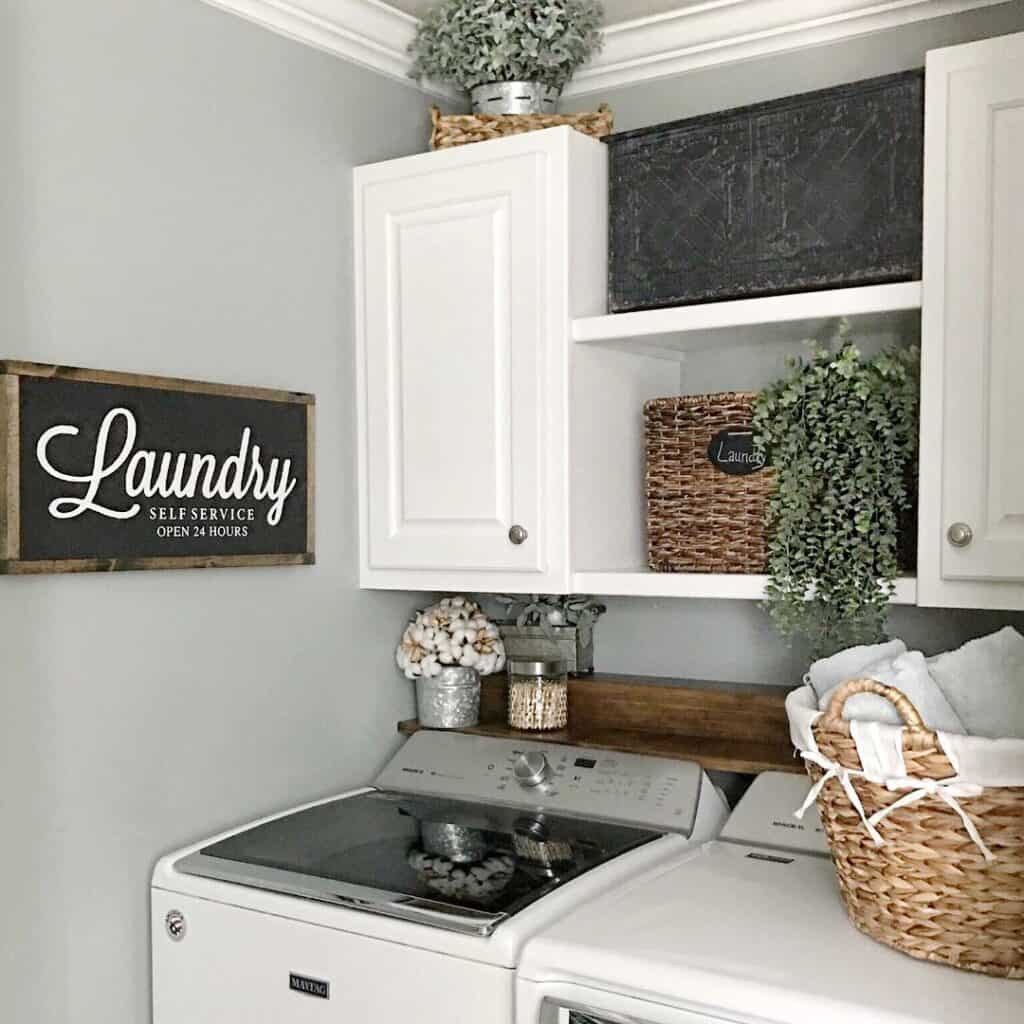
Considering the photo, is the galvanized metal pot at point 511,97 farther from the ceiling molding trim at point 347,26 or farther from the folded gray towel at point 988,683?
the folded gray towel at point 988,683

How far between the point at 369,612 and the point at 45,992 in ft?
2.99

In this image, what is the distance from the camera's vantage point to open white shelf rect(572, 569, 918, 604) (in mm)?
2023

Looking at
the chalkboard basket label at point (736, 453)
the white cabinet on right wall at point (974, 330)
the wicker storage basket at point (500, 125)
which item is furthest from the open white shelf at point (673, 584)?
the wicker storage basket at point (500, 125)

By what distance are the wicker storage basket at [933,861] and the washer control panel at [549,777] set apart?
55 centimetres

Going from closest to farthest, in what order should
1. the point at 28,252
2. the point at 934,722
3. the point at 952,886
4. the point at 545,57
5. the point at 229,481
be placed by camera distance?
the point at 952,886
the point at 934,722
the point at 28,252
the point at 229,481
the point at 545,57

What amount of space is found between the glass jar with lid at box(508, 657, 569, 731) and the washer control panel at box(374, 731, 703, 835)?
2.5 inches

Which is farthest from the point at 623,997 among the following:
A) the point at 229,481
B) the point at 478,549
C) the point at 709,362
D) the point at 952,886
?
the point at 709,362

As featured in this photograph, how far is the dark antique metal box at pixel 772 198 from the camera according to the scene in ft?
6.21

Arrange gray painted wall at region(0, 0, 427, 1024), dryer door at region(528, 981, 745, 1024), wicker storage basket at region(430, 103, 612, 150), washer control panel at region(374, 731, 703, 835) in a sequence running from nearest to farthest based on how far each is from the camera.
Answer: dryer door at region(528, 981, 745, 1024) < gray painted wall at region(0, 0, 427, 1024) < washer control panel at region(374, 731, 703, 835) < wicker storage basket at region(430, 103, 612, 150)

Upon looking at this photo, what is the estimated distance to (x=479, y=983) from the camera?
5.53ft

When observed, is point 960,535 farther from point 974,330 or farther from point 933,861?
point 933,861

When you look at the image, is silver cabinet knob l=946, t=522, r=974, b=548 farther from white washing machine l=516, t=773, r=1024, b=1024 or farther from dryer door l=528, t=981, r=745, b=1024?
dryer door l=528, t=981, r=745, b=1024

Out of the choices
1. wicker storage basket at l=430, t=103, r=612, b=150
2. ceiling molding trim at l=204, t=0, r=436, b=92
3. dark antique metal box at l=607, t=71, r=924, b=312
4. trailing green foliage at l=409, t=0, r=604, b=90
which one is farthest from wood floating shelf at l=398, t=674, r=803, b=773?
ceiling molding trim at l=204, t=0, r=436, b=92

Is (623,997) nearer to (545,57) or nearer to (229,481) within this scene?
(229,481)
